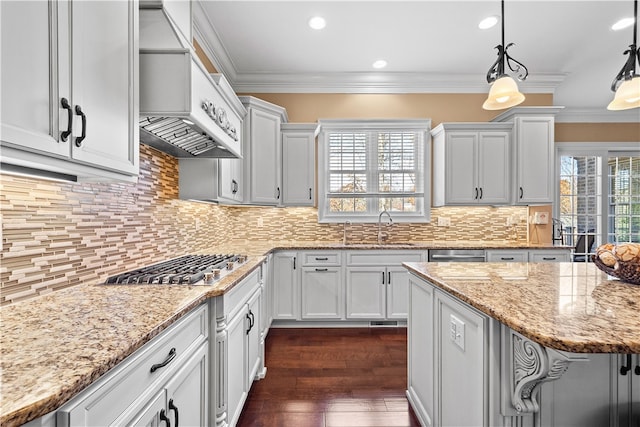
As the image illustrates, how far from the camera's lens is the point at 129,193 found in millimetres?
1975

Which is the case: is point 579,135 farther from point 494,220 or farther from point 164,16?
point 164,16

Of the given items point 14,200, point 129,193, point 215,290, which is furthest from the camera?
point 129,193

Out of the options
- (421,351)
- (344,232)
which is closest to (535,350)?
(421,351)

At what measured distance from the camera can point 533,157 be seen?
3.86m

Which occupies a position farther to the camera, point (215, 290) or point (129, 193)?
point (129, 193)

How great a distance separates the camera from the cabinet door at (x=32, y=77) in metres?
0.79

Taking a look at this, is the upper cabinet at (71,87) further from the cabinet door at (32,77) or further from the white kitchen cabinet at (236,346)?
the white kitchen cabinet at (236,346)

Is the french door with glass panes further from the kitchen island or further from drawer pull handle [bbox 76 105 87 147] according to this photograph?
drawer pull handle [bbox 76 105 87 147]

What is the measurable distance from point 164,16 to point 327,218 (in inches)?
113

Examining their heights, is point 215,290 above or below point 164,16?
below

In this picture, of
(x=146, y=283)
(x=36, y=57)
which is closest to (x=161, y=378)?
(x=146, y=283)

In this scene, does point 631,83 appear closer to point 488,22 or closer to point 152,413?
point 488,22

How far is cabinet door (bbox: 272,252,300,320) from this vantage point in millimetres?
3602

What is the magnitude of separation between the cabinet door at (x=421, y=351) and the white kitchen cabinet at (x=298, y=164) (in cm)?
209
